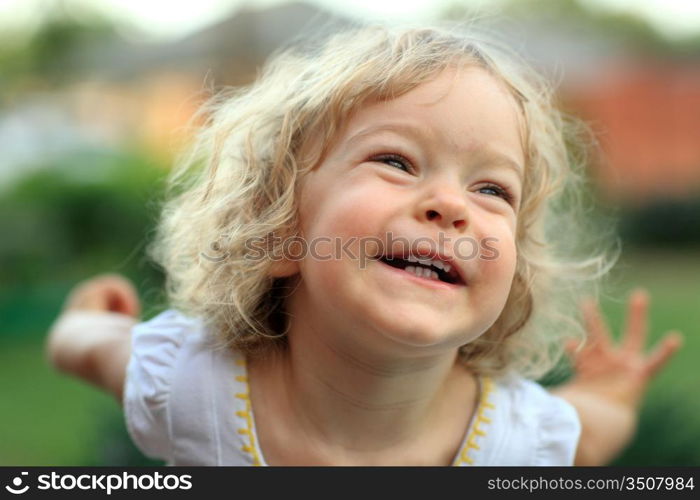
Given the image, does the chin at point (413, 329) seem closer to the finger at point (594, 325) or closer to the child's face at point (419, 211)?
the child's face at point (419, 211)

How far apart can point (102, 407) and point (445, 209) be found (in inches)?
104

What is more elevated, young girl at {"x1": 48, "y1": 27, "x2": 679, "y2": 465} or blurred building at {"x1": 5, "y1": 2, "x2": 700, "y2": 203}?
blurred building at {"x1": 5, "y1": 2, "x2": 700, "y2": 203}

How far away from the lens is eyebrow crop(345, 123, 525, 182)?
5.39 feet

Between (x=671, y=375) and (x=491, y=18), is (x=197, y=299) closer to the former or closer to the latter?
(x=491, y=18)

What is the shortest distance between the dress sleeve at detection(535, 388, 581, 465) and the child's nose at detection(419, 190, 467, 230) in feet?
2.18

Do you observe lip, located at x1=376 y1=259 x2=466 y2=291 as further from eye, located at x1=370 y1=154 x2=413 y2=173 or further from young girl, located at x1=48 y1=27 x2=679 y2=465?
eye, located at x1=370 y1=154 x2=413 y2=173

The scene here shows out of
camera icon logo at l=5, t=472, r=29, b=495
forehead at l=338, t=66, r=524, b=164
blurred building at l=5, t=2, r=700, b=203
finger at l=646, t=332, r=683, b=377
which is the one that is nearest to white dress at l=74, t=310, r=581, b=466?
camera icon logo at l=5, t=472, r=29, b=495

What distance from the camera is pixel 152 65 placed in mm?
12469

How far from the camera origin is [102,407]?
3746mm

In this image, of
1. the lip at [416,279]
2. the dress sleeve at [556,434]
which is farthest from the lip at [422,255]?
the dress sleeve at [556,434]

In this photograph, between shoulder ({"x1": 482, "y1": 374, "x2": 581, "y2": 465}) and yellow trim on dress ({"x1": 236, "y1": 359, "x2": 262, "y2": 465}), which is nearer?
yellow trim on dress ({"x1": 236, "y1": 359, "x2": 262, "y2": 465})

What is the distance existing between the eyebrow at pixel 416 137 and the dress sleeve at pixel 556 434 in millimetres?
656

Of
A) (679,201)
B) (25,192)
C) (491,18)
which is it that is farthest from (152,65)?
(491,18)

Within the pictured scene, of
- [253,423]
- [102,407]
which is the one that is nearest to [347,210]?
[253,423]
